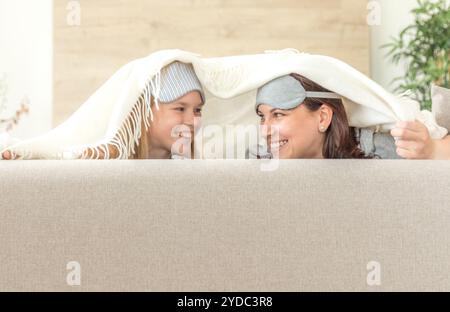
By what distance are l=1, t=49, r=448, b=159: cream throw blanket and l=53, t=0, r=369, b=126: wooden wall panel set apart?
207cm

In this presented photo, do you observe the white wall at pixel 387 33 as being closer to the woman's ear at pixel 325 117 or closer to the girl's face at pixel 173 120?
the woman's ear at pixel 325 117

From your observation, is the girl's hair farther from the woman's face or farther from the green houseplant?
the green houseplant

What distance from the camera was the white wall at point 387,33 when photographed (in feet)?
12.2

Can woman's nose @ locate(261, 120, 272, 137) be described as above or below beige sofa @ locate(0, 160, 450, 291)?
above

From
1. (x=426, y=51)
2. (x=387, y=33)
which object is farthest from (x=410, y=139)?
(x=387, y=33)

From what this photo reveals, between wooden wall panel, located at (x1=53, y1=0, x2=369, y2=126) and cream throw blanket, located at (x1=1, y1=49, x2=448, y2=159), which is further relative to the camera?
wooden wall panel, located at (x1=53, y1=0, x2=369, y2=126)

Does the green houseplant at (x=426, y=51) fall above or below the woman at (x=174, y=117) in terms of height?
above

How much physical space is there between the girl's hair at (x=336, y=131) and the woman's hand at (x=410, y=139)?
212mm

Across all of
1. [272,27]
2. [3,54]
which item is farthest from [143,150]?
[3,54]

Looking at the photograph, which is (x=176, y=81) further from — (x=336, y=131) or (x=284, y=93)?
(x=336, y=131)

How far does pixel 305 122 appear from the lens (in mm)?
1398

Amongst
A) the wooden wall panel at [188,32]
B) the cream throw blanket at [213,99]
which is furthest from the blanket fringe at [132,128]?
the wooden wall panel at [188,32]

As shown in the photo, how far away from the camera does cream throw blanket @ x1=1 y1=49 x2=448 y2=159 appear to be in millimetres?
1237

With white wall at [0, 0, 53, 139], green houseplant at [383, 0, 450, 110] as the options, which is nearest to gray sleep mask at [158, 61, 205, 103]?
green houseplant at [383, 0, 450, 110]
